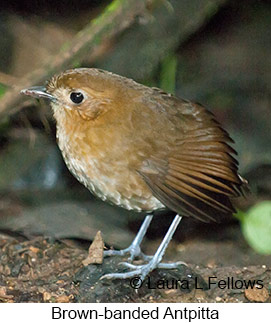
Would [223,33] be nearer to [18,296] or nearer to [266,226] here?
[266,226]

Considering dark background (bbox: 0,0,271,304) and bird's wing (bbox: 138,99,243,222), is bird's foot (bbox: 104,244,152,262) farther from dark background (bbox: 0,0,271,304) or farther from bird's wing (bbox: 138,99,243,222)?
bird's wing (bbox: 138,99,243,222)

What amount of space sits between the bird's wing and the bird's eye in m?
0.48

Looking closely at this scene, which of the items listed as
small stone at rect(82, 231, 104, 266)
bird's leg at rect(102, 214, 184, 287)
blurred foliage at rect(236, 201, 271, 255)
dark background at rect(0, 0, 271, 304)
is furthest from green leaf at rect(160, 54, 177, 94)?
small stone at rect(82, 231, 104, 266)

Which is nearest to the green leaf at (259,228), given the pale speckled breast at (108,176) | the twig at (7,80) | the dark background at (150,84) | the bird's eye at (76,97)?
the dark background at (150,84)

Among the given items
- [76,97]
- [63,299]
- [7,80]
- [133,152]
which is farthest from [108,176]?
[7,80]

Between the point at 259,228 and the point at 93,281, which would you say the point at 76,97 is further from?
the point at 259,228

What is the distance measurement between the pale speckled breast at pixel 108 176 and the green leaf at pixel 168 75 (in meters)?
1.85

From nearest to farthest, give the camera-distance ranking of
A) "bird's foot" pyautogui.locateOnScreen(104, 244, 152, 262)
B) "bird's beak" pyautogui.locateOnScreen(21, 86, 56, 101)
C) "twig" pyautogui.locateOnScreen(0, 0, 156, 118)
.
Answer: "bird's beak" pyautogui.locateOnScreen(21, 86, 56, 101), "bird's foot" pyautogui.locateOnScreen(104, 244, 152, 262), "twig" pyautogui.locateOnScreen(0, 0, 156, 118)

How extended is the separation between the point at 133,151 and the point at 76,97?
1.39 feet

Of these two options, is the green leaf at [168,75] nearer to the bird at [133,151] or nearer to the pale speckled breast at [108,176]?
the bird at [133,151]

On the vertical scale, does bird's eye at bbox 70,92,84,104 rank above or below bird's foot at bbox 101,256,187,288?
above

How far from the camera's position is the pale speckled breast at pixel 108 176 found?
3.79 metres

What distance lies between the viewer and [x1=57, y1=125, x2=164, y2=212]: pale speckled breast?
3793 mm

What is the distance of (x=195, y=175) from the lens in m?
3.87
